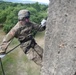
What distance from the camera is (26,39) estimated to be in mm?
5793

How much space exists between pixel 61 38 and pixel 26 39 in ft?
3.78

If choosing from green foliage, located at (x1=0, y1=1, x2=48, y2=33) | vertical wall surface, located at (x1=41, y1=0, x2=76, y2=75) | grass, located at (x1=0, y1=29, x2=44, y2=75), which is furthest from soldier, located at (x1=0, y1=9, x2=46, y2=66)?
green foliage, located at (x1=0, y1=1, x2=48, y2=33)

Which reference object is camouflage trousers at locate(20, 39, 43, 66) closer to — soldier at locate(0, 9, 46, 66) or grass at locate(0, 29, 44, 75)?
soldier at locate(0, 9, 46, 66)

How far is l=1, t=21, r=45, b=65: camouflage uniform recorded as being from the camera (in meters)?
5.63

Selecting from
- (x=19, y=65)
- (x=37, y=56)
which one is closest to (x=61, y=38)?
(x=37, y=56)

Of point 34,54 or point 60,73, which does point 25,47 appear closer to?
point 34,54

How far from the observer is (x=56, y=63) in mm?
4945

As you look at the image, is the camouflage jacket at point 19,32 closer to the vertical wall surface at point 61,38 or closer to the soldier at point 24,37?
the soldier at point 24,37

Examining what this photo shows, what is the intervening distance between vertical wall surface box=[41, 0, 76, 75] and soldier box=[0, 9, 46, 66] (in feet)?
2.37

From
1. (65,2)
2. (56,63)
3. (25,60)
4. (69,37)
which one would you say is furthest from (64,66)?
(25,60)

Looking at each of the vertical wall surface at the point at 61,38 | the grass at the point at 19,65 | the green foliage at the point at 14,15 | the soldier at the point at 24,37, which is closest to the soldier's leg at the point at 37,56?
the soldier at the point at 24,37

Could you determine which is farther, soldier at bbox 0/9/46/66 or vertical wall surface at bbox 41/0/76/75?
soldier at bbox 0/9/46/66

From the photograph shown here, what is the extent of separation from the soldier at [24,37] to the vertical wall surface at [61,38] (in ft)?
2.37

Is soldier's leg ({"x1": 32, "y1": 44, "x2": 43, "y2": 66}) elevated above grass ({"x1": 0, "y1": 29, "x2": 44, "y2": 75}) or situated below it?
above
